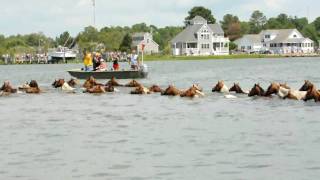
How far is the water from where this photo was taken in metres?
21.8

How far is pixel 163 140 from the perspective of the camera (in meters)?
27.5

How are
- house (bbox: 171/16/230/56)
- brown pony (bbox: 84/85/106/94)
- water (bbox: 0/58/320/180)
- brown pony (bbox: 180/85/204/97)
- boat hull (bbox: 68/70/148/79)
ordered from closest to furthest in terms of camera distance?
water (bbox: 0/58/320/180)
brown pony (bbox: 180/85/204/97)
brown pony (bbox: 84/85/106/94)
boat hull (bbox: 68/70/148/79)
house (bbox: 171/16/230/56)

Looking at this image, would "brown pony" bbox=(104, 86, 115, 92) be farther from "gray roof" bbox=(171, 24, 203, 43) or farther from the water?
"gray roof" bbox=(171, 24, 203, 43)

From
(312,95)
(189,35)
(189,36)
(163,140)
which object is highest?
(189,35)

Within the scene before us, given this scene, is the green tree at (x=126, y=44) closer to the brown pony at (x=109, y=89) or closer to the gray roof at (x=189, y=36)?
the gray roof at (x=189, y=36)

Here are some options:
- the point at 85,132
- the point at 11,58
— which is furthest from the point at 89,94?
the point at 11,58

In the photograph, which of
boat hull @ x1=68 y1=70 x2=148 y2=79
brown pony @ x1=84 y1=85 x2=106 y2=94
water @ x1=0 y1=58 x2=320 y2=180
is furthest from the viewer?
boat hull @ x1=68 y1=70 x2=148 y2=79

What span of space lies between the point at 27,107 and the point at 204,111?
1047 cm

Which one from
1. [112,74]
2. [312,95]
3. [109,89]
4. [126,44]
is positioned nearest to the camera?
[312,95]

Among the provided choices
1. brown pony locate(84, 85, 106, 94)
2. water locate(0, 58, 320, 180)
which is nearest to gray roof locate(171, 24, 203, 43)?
brown pony locate(84, 85, 106, 94)

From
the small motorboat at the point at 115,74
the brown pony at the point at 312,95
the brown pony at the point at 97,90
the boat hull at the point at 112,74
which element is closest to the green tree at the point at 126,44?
the small motorboat at the point at 115,74

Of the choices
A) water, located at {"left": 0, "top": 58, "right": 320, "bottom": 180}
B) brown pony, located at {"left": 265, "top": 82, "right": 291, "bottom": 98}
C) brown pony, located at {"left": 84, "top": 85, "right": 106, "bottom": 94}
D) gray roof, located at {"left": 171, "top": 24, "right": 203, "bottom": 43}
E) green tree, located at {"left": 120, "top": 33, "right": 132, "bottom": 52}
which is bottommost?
water, located at {"left": 0, "top": 58, "right": 320, "bottom": 180}

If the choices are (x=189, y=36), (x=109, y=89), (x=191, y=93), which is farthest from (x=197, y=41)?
(x=191, y=93)

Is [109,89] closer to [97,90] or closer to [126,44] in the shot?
[97,90]
